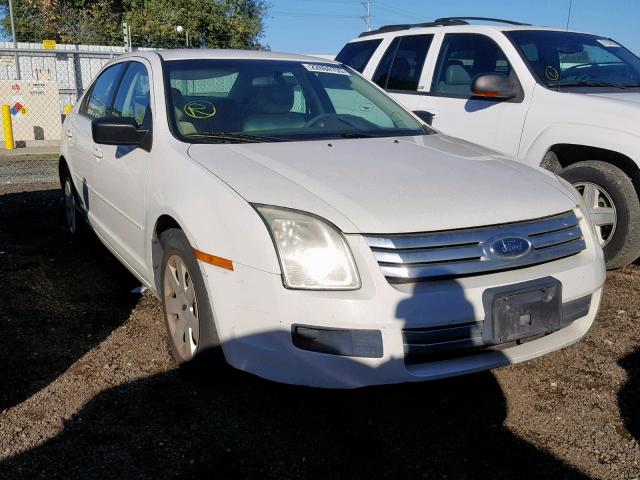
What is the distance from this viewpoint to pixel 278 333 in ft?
8.27

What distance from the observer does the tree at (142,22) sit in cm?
3388

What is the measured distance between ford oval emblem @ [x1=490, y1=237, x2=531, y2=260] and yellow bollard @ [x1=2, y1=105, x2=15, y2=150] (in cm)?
1240

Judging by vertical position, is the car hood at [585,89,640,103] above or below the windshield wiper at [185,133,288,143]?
above

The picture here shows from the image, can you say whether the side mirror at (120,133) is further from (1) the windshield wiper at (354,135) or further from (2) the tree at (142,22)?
(2) the tree at (142,22)

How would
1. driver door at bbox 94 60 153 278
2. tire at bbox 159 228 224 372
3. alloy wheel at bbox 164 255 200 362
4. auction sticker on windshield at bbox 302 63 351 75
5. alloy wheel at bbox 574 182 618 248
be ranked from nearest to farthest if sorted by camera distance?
tire at bbox 159 228 224 372 → alloy wheel at bbox 164 255 200 362 → driver door at bbox 94 60 153 278 → auction sticker on windshield at bbox 302 63 351 75 → alloy wheel at bbox 574 182 618 248

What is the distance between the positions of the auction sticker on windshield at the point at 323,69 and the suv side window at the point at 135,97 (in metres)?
1.10

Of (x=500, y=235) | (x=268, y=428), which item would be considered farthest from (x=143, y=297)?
(x=500, y=235)

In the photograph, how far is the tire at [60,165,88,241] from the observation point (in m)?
5.31

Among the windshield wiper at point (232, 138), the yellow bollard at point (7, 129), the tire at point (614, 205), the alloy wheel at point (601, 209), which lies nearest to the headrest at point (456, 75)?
the tire at point (614, 205)

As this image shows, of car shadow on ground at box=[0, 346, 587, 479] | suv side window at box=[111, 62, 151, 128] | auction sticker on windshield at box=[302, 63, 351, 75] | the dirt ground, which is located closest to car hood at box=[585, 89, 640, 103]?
the dirt ground

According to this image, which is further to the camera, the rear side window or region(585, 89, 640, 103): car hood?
the rear side window

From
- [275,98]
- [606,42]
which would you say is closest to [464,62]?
[606,42]

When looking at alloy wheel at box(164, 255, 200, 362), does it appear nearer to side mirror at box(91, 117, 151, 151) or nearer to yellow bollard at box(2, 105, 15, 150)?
Result: side mirror at box(91, 117, 151, 151)

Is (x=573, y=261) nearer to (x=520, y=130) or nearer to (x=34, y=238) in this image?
(x=520, y=130)
